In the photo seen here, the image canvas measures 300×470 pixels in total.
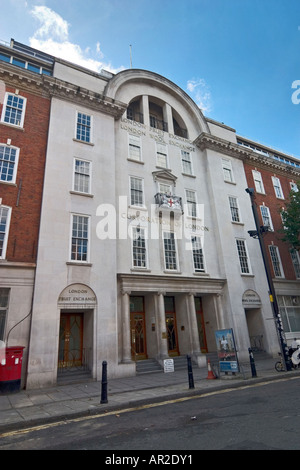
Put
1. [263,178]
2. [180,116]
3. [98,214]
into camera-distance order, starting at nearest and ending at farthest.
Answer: [98,214] < [180,116] < [263,178]

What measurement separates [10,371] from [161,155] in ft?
56.4

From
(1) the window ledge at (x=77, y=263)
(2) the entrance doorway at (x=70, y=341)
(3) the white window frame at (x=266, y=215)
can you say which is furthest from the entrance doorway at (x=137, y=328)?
→ (3) the white window frame at (x=266, y=215)

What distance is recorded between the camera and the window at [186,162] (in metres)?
22.2

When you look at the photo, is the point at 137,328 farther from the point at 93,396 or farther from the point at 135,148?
the point at 135,148

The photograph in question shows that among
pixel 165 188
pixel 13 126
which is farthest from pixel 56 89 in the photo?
pixel 165 188

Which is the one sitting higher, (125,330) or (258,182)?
(258,182)

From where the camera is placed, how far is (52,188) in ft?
50.0

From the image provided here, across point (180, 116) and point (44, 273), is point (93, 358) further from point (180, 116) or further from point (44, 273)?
point (180, 116)

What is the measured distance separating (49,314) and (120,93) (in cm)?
1752

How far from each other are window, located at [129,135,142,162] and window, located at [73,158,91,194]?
401 cm

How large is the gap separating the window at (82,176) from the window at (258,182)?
15961 mm

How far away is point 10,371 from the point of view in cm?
1045

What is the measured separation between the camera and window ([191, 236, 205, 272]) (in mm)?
19252

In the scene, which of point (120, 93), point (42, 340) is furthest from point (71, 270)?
point (120, 93)
